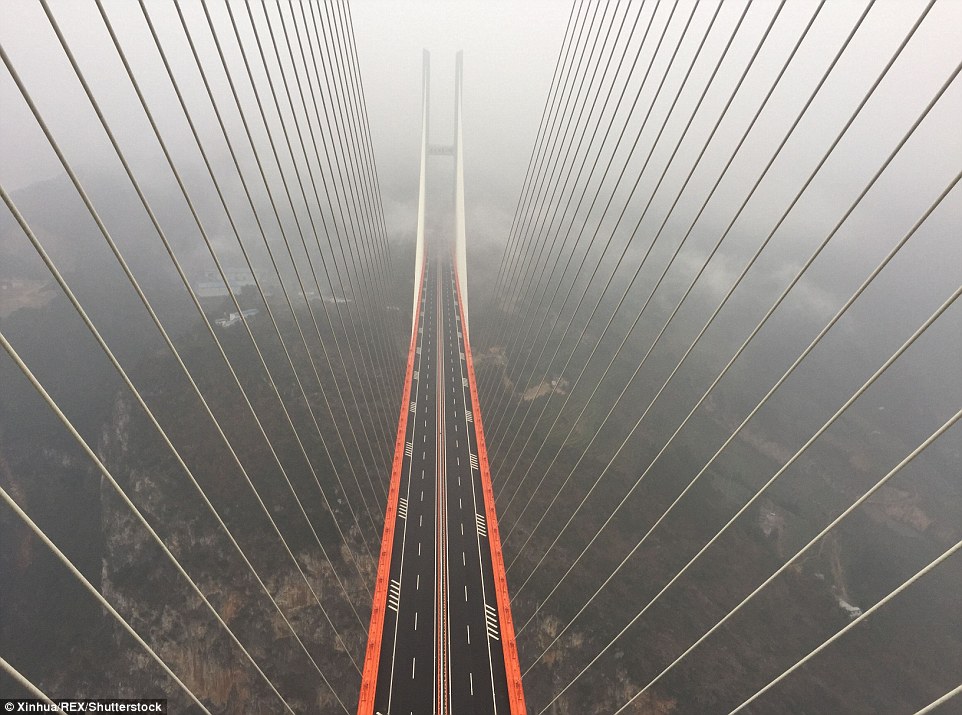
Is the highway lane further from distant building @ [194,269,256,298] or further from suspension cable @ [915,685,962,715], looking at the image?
distant building @ [194,269,256,298]

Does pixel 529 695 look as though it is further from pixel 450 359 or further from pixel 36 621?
pixel 36 621

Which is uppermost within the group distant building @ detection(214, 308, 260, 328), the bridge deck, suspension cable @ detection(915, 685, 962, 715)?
distant building @ detection(214, 308, 260, 328)

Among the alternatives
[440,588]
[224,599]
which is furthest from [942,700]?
[224,599]

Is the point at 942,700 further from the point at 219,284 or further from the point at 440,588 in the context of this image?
the point at 219,284

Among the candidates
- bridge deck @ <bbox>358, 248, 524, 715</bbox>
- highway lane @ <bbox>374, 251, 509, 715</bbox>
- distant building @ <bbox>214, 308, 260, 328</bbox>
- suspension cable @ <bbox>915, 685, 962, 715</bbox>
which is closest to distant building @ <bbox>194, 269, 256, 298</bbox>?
distant building @ <bbox>214, 308, 260, 328</bbox>

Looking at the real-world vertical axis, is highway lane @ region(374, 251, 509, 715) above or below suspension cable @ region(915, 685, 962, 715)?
above

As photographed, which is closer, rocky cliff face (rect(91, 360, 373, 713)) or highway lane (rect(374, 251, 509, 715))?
highway lane (rect(374, 251, 509, 715))

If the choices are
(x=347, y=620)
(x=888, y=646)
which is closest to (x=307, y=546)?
(x=347, y=620)
